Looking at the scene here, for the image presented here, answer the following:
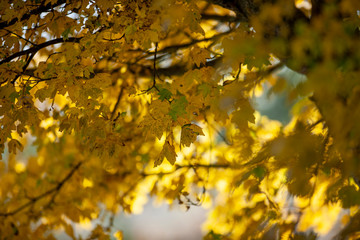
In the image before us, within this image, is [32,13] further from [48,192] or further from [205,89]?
[48,192]

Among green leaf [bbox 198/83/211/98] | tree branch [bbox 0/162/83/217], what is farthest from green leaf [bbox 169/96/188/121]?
tree branch [bbox 0/162/83/217]

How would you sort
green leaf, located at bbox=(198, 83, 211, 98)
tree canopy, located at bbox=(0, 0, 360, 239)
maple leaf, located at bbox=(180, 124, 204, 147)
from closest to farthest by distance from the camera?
tree canopy, located at bbox=(0, 0, 360, 239)
maple leaf, located at bbox=(180, 124, 204, 147)
green leaf, located at bbox=(198, 83, 211, 98)

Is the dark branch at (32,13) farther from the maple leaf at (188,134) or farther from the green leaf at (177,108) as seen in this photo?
the maple leaf at (188,134)

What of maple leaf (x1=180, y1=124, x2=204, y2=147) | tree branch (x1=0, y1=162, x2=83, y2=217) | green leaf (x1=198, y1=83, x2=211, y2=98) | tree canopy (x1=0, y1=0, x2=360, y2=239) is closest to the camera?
tree canopy (x1=0, y1=0, x2=360, y2=239)

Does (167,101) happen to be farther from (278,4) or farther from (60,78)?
(278,4)

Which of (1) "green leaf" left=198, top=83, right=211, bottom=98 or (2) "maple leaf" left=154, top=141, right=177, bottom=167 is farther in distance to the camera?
(1) "green leaf" left=198, top=83, right=211, bottom=98

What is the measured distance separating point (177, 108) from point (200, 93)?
16.2 inches

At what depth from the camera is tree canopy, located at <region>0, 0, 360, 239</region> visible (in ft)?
6.30

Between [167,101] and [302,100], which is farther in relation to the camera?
[302,100]

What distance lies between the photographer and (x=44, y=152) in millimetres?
4484

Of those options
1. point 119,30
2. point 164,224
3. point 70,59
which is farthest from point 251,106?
point 164,224

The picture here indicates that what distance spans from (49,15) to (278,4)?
1658 mm

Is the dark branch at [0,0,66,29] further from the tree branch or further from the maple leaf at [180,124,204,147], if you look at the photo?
the tree branch

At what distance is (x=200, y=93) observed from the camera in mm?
2354
